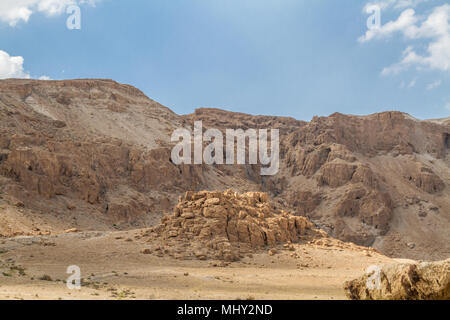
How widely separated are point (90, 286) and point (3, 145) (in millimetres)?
25297

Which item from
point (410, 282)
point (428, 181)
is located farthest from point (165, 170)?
point (428, 181)

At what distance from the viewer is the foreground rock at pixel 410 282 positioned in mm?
7367

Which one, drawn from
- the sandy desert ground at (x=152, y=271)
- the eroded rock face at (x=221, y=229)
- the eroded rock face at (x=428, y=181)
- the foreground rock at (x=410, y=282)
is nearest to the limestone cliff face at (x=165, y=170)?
the eroded rock face at (x=428, y=181)

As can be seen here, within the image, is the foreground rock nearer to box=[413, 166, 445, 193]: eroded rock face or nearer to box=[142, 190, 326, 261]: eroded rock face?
box=[142, 190, 326, 261]: eroded rock face

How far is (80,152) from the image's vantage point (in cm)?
3688

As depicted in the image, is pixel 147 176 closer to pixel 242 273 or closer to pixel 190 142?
pixel 190 142

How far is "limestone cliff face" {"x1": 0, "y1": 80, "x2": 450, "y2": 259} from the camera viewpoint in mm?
31141

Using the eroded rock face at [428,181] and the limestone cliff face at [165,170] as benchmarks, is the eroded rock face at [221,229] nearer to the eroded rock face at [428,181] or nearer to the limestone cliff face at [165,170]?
the limestone cliff face at [165,170]

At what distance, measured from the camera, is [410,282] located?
786cm

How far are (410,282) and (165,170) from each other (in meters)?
35.1

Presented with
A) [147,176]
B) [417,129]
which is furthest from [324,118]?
[147,176]

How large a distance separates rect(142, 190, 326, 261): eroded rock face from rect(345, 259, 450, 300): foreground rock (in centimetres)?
1030

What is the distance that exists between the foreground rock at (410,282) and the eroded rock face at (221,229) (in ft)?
33.8
